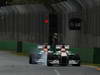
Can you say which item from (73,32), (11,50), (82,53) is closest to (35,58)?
(82,53)

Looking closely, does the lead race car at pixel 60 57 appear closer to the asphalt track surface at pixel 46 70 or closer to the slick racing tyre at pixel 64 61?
the slick racing tyre at pixel 64 61

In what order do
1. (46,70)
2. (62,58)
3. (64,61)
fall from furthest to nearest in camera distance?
1. (64,61)
2. (62,58)
3. (46,70)

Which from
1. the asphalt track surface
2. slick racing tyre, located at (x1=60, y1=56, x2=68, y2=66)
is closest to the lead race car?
slick racing tyre, located at (x1=60, y1=56, x2=68, y2=66)

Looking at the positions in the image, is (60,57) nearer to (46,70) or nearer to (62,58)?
(62,58)

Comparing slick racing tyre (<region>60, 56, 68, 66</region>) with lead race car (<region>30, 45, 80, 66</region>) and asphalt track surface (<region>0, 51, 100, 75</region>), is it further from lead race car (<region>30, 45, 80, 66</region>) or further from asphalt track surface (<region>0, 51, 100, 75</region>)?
asphalt track surface (<region>0, 51, 100, 75</region>)

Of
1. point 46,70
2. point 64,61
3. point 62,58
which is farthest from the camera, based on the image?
point 64,61

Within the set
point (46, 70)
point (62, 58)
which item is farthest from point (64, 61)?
point (46, 70)

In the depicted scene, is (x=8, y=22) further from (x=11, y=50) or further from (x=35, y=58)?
(x=35, y=58)

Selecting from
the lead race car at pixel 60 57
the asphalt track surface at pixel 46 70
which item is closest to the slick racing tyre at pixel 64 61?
the lead race car at pixel 60 57

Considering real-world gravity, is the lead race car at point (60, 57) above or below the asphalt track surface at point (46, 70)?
above

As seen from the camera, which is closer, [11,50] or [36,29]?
[36,29]

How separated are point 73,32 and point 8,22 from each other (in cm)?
1628

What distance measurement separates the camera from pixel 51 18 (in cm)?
4394

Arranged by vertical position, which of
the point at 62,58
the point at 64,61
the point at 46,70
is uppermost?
the point at 62,58
